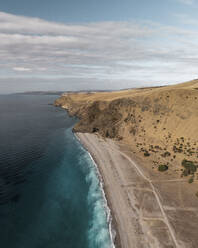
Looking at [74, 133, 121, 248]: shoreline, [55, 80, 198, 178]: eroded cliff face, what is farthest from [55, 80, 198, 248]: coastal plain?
[74, 133, 121, 248]: shoreline

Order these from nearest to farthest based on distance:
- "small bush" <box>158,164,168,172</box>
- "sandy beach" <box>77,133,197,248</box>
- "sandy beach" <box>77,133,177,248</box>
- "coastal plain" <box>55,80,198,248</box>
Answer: "sandy beach" <box>77,133,197,248</box>
"sandy beach" <box>77,133,177,248</box>
"coastal plain" <box>55,80,198,248</box>
"small bush" <box>158,164,168,172</box>

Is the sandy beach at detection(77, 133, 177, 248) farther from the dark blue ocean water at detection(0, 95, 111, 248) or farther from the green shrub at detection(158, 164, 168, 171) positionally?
the green shrub at detection(158, 164, 168, 171)

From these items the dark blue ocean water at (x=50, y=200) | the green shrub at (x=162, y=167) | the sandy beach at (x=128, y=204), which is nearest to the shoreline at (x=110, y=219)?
the sandy beach at (x=128, y=204)

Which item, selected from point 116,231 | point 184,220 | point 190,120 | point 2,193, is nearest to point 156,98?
point 190,120

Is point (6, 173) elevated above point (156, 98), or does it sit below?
below

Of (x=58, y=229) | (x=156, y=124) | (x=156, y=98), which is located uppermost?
(x=156, y=98)

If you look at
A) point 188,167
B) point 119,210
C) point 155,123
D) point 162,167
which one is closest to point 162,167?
point 162,167

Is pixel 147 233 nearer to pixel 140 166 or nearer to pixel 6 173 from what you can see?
pixel 140 166
